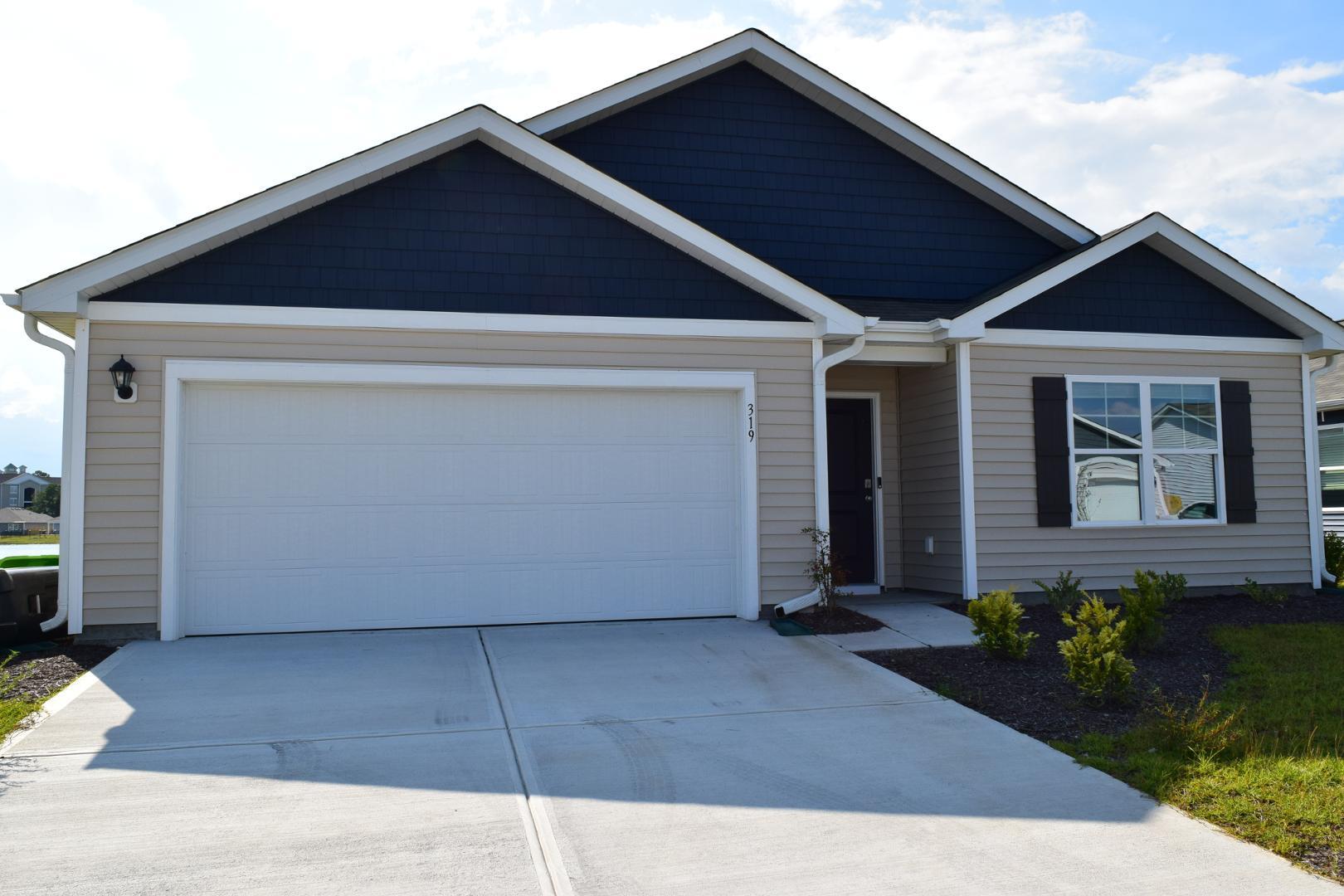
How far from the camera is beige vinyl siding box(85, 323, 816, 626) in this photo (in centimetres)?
772

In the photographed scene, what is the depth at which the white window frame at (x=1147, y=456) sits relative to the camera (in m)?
9.86

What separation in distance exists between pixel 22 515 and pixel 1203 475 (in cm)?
3157

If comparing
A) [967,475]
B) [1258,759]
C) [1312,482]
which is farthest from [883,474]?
[1258,759]

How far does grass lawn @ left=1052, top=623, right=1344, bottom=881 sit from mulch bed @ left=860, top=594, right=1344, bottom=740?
239mm

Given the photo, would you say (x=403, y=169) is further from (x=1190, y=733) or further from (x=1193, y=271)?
(x=1193, y=271)

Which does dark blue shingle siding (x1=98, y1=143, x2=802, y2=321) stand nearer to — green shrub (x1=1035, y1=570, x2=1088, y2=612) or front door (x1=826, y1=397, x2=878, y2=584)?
front door (x1=826, y1=397, x2=878, y2=584)

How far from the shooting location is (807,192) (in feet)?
36.5

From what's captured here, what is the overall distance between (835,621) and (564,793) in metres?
4.53

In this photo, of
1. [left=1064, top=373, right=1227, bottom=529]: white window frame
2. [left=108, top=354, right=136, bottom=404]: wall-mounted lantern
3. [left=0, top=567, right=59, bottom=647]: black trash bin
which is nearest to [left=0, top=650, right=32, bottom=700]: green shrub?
[left=0, top=567, right=59, bottom=647]: black trash bin

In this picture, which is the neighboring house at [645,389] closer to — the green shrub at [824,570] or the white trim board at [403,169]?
the white trim board at [403,169]

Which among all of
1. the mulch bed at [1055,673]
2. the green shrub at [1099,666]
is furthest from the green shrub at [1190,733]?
the green shrub at [1099,666]

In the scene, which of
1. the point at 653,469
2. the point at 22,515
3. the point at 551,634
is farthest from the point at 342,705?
the point at 22,515

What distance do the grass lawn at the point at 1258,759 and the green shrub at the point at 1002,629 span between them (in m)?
1.31

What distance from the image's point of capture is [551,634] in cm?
810
